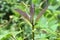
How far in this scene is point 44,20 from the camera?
4.50 feet

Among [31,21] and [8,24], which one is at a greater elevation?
[31,21]

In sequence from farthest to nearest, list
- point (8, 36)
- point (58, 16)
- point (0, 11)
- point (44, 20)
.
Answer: point (0, 11)
point (58, 16)
point (44, 20)
point (8, 36)

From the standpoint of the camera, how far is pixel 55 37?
1.20m

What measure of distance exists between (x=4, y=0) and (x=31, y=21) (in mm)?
1070

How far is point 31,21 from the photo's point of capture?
3.01 ft

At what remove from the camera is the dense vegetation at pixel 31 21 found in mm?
941

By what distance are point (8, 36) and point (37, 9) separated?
566 millimetres

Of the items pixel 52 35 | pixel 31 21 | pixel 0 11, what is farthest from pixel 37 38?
pixel 0 11

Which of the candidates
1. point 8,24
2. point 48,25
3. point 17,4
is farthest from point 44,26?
point 17,4

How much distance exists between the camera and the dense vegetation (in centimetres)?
94

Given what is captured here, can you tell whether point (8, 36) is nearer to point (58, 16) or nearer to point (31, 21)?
point (31, 21)

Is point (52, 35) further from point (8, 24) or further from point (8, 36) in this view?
point (8, 24)

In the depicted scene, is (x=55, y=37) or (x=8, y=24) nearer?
(x=55, y=37)

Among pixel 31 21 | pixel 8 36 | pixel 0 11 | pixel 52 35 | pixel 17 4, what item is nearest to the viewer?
pixel 31 21
